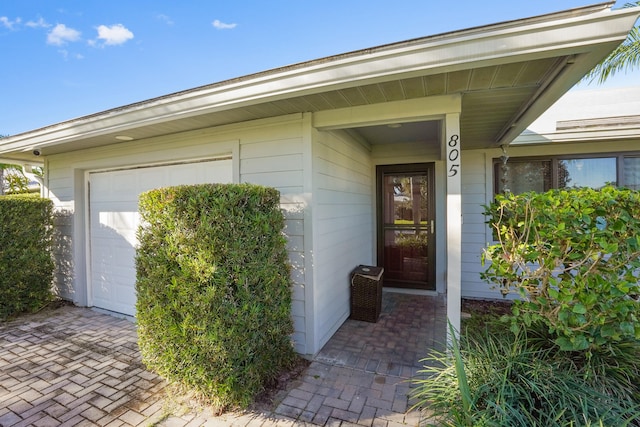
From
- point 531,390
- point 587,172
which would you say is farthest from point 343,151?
point 587,172

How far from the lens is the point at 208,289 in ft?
6.95

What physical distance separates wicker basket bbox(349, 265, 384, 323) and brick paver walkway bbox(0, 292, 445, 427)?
5.4 inches

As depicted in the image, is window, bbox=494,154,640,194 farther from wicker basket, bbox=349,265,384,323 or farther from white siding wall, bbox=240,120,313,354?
white siding wall, bbox=240,120,313,354

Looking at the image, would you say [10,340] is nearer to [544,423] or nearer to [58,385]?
[58,385]

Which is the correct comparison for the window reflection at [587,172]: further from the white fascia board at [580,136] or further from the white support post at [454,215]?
the white support post at [454,215]

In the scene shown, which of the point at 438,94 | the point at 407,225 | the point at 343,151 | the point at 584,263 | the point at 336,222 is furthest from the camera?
the point at 407,225

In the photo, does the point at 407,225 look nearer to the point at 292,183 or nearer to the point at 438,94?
the point at 292,183

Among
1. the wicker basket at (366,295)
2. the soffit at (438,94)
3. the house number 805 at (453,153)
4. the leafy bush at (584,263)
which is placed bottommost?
the wicker basket at (366,295)

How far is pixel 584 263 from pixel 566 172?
337 cm

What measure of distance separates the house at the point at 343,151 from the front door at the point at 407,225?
0.9 inches

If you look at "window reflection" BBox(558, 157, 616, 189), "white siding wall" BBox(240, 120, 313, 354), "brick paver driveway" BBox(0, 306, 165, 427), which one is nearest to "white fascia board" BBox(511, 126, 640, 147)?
"window reflection" BBox(558, 157, 616, 189)

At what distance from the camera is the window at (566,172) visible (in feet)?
14.3

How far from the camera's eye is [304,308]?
3.04 m

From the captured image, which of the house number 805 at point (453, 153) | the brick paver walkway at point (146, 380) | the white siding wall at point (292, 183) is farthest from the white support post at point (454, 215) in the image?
the white siding wall at point (292, 183)
